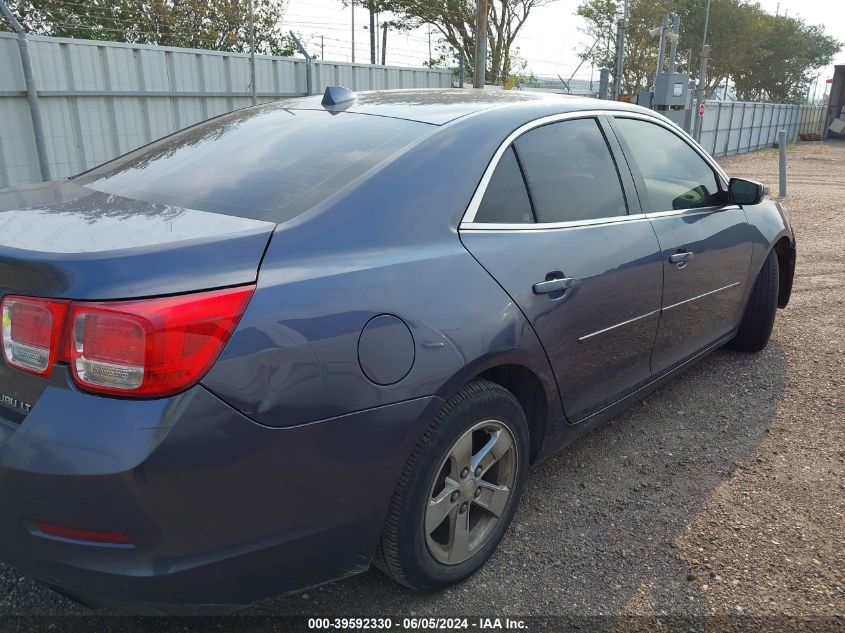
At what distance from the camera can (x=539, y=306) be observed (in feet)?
8.19

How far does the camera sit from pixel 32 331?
1728 mm

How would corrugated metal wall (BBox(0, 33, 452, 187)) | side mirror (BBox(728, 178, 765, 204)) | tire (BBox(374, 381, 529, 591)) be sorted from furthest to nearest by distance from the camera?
corrugated metal wall (BBox(0, 33, 452, 187)) < side mirror (BBox(728, 178, 765, 204)) < tire (BBox(374, 381, 529, 591))

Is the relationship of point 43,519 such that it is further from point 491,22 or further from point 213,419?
point 491,22

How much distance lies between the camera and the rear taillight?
165 centimetres

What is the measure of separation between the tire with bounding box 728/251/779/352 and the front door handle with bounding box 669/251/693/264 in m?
1.27

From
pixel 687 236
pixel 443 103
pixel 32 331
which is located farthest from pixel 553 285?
pixel 32 331

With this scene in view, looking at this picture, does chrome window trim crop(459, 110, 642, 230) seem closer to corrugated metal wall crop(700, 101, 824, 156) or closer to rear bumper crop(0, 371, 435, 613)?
rear bumper crop(0, 371, 435, 613)

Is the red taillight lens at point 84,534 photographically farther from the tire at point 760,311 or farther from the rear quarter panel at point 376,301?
the tire at point 760,311

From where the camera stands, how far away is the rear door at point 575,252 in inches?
97.7

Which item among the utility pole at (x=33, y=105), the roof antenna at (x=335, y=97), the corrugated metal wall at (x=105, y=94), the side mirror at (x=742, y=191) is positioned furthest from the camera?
the corrugated metal wall at (x=105, y=94)

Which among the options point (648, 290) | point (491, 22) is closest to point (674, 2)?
point (491, 22)

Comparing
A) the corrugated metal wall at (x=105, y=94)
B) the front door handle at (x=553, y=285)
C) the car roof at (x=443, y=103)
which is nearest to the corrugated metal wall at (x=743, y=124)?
the corrugated metal wall at (x=105, y=94)

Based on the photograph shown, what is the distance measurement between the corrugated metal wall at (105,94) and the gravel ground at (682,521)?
271 inches

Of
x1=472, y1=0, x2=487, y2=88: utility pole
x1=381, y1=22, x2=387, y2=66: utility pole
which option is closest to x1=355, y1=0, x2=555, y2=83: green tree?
x1=381, y1=22, x2=387, y2=66: utility pole
